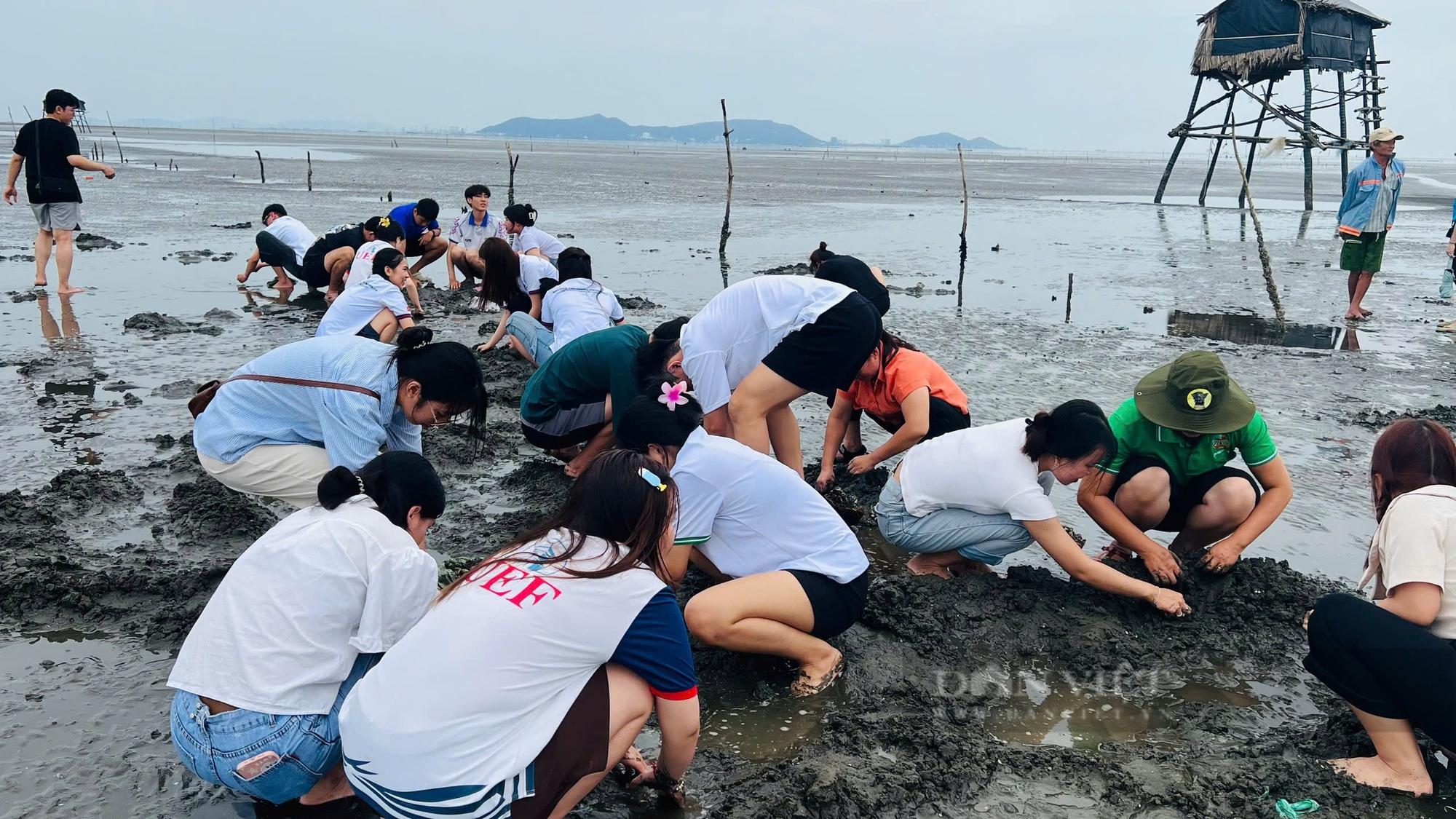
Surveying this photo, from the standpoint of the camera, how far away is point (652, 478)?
243 cm

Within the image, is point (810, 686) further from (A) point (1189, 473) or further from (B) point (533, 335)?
(B) point (533, 335)

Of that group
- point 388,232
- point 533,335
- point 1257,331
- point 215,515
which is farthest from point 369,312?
point 1257,331

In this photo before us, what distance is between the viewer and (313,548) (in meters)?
2.61

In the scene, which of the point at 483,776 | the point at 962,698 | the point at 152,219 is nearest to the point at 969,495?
the point at 962,698

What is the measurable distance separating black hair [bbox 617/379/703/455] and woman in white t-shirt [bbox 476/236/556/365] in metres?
3.86

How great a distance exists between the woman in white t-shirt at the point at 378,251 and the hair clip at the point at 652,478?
5.45 metres

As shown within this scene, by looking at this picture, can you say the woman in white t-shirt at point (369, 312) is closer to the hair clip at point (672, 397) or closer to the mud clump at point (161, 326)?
the mud clump at point (161, 326)

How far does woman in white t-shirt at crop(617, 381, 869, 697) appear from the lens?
3287mm

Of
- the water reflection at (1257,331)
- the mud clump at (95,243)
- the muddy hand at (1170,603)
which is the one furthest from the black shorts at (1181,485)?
the mud clump at (95,243)

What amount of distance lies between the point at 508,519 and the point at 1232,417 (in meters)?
3.38

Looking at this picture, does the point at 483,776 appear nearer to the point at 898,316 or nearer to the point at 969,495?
the point at 969,495

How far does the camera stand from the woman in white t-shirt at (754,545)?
10.8 feet

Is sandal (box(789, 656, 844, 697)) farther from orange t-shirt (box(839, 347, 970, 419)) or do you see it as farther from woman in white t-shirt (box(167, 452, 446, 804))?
orange t-shirt (box(839, 347, 970, 419))

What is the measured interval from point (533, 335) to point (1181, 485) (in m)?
4.56
